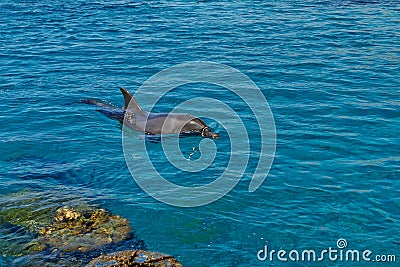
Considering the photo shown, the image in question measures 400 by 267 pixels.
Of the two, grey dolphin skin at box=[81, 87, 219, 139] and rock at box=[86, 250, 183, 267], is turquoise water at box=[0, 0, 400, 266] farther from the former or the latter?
grey dolphin skin at box=[81, 87, 219, 139]

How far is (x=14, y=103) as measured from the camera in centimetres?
1633

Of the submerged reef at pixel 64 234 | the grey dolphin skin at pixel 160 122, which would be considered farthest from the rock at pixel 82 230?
the grey dolphin skin at pixel 160 122

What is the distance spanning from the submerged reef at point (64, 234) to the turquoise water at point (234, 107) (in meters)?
0.31

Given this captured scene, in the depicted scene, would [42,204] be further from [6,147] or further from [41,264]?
[6,147]

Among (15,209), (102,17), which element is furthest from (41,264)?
(102,17)

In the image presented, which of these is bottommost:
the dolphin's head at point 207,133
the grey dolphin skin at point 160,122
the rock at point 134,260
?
the rock at point 134,260

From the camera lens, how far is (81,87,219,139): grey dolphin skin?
1391 centimetres

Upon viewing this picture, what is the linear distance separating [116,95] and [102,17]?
10.1 m

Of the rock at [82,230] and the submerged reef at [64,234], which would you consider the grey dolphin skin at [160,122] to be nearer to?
the submerged reef at [64,234]

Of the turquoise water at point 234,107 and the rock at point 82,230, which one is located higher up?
the turquoise water at point 234,107

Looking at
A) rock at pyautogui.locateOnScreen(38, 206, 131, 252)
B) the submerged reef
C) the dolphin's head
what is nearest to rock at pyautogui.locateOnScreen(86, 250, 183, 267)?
the submerged reef

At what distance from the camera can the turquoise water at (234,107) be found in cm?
1017

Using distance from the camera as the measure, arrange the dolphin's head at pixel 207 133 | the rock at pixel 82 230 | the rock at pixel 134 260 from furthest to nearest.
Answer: the dolphin's head at pixel 207 133
the rock at pixel 82 230
the rock at pixel 134 260

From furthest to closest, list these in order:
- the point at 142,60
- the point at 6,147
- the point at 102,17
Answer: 1. the point at 102,17
2. the point at 142,60
3. the point at 6,147
